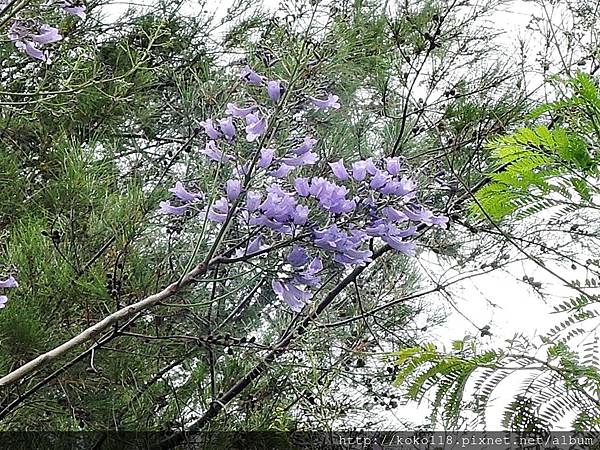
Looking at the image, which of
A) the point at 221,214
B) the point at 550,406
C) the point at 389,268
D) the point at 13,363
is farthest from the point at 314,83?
the point at 389,268

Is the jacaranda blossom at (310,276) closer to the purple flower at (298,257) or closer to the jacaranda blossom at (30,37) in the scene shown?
the purple flower at (298,257)

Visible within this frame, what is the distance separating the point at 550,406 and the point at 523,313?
505 millimetres

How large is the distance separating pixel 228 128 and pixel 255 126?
20 millimetres

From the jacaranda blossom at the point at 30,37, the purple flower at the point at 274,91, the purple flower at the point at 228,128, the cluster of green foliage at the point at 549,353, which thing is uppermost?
the jacaranda blossom at the point at 30,37

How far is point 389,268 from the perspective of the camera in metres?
1.13

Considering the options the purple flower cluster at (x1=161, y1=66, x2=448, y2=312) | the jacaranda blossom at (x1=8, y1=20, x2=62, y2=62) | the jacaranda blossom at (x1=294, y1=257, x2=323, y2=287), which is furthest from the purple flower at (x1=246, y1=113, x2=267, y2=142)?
the jacaranda blossom at (x1=8, y1=20, x2=62, y2=62)

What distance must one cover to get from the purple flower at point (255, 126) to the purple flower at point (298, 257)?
0.31 feet

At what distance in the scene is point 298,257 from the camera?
490 millimetres

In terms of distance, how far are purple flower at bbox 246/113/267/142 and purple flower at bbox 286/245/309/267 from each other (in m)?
0.09

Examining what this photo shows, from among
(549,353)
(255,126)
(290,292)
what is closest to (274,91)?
(255,126)

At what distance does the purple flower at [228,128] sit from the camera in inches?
20.8

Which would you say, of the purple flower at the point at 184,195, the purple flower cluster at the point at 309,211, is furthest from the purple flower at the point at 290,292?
the purple flower at the point at 184,195

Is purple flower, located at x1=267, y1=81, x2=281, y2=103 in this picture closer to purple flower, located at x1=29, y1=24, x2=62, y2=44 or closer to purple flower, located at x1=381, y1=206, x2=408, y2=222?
purple flower, located at x1=381, y1=206, x2=408, y2=222

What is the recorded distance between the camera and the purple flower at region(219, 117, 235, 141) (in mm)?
529
